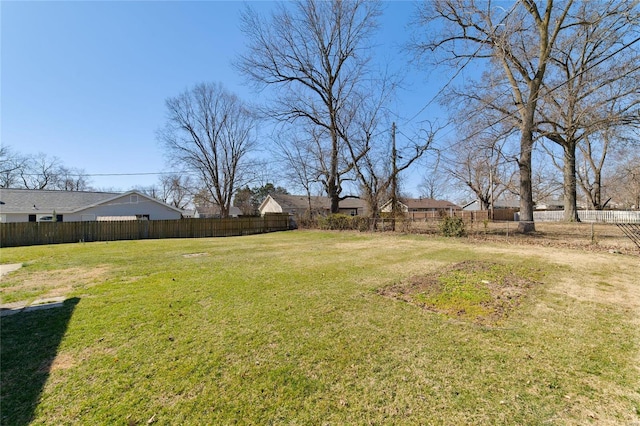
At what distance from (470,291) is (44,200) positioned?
2934 centimetres

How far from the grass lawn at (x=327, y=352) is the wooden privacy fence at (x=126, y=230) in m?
12.6

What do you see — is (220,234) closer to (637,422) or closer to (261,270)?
(261,270)

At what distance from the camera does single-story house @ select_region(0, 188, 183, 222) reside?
19.9 m

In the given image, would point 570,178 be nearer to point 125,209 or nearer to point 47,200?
point 125,209

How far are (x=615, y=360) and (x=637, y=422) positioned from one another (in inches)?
40.1

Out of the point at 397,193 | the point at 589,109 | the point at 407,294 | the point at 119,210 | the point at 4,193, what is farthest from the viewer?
the point at 119,210

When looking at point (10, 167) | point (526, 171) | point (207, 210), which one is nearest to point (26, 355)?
point (526, 171)

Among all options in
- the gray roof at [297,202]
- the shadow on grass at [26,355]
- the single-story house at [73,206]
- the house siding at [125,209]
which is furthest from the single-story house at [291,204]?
the shadow on grass at [26,355]

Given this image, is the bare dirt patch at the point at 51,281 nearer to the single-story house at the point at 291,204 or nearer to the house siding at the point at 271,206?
the single-story house at the point at 291,204

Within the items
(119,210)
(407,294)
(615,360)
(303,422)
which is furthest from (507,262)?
(119,210)

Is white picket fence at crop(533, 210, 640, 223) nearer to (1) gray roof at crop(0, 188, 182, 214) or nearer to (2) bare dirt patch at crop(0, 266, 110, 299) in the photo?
(2) bare dirt patch at crop(0, 266, 110, 299)

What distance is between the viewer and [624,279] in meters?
5.69

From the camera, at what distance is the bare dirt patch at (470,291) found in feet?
13.2

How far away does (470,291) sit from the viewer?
16.1ft
